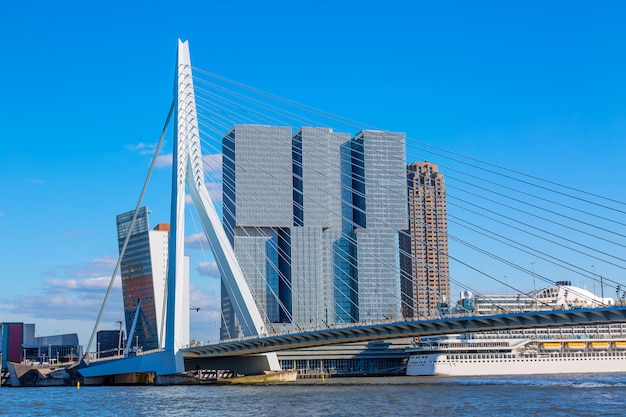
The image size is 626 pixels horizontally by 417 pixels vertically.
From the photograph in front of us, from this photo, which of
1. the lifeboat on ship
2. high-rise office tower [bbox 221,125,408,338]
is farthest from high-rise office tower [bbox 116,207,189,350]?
the lifeboat on ship

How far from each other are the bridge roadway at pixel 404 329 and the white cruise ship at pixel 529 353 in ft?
108

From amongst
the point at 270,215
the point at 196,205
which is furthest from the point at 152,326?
the point at 196,205

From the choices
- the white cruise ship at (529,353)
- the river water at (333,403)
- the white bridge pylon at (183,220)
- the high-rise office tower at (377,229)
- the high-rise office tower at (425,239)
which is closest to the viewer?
the river water at (333,403)

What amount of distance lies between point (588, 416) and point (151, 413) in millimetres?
16184

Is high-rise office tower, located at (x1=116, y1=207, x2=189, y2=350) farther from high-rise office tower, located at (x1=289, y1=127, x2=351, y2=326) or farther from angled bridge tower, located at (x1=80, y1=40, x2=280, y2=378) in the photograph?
angled bridge tower, located at (x1=80, y1=40, x2=280, y2=378)

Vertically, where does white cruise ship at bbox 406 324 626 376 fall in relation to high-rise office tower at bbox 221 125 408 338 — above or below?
below

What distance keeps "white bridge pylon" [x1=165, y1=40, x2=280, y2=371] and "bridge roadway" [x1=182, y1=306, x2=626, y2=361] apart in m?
1.45

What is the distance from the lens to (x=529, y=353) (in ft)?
275

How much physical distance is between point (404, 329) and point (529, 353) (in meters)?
38.7

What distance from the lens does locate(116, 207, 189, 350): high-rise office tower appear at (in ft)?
381

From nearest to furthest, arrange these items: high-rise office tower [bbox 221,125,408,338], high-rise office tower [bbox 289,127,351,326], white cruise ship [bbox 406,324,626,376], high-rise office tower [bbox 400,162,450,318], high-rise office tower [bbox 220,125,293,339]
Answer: white cruise ship [bbox 406,324,626,376]
high-rise office tower [bbox 220,125,293,339]
high-rise office tower [bbox 221,125,408,338]
high-rise office tower [bbox 289,127,351,326]
high-rise office tower [bbox 400,162,450,318]

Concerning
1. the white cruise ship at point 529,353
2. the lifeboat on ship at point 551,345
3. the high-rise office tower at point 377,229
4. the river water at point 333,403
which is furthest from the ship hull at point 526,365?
the river water at point 333,403

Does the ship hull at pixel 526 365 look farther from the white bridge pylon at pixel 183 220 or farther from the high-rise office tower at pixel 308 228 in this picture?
the white bridge pylon at pixel 183 220

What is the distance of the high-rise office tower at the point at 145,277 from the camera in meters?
116
